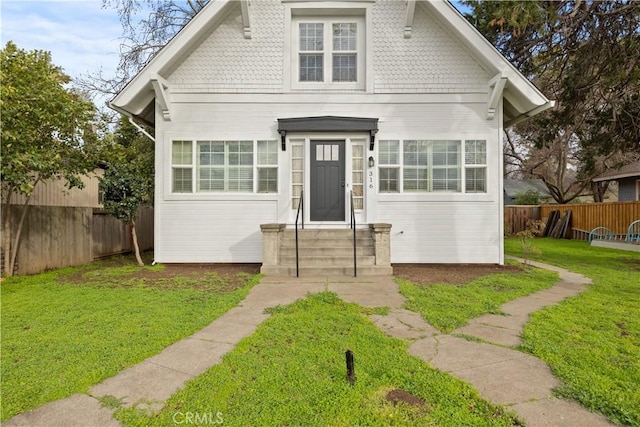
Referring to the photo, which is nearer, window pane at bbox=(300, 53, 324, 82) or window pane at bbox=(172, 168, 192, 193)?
window pane at bbox=(172, 168, 192, 193)

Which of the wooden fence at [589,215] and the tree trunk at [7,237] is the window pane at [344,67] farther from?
the wooden fence at [589,215]

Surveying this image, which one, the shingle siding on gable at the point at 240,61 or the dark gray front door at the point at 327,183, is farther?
the dark gray front door at the point at 327,183

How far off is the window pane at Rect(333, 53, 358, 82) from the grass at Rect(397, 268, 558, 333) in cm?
536

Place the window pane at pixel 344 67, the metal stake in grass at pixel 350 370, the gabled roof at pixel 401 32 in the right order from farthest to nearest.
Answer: the window pane at pixel 344 67 < the gabled roof at pixel 401 32 < the metal stake in grass at pixel 350 370

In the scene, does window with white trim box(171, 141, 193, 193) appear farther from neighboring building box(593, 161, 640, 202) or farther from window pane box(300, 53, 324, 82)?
neighboring building box(593, 161, 640, 202)

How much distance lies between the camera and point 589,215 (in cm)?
1605

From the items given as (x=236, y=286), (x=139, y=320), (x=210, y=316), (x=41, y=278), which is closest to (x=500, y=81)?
(x=236, y=286)

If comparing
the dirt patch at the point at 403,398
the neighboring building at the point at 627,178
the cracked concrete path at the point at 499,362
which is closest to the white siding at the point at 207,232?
the cracked concrete path at the point at 499,362

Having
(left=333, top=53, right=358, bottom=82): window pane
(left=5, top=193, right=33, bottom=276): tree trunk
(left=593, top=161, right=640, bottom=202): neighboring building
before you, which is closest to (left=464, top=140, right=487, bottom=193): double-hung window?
(left=333, top=53, right=358, bottom=82): window pane

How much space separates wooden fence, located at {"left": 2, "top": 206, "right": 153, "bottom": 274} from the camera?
7414mm

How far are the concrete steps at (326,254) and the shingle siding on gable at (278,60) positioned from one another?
3716 millimetres

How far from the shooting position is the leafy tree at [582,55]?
7.53 metres

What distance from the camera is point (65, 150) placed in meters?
7.24

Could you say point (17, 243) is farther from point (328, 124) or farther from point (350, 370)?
point (350, 370)
